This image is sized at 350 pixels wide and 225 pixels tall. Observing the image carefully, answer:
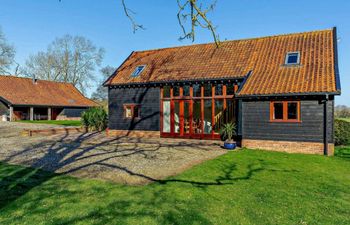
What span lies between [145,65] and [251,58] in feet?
25.2

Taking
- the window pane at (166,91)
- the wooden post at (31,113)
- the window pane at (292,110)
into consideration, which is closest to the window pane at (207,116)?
the window pane at (166,91)

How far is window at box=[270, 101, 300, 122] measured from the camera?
42.3 ft

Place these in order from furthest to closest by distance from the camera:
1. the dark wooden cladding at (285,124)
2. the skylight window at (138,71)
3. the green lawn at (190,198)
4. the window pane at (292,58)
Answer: the skylight window at (138,71) < the window pane at (292,58) < the dark wooden cladding at (285,124) < the green lawn at (190,198)

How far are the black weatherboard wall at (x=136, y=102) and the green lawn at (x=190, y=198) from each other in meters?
9.33

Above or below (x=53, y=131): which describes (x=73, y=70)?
above

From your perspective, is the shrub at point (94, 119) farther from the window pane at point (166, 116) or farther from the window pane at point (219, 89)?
the window pane at point (219, 89)

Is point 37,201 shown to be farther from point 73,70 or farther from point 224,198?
point 73,70

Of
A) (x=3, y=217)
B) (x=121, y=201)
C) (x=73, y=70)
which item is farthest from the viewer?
(x=73, y=70)

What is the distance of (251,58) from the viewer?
651 inches

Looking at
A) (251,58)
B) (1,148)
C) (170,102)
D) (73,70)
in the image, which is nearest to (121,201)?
(1,148)

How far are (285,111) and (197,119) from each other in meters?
5.51

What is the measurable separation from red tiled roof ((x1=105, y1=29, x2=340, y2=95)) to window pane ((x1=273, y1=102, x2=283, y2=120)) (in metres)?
0.77

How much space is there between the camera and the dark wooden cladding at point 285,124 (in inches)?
489

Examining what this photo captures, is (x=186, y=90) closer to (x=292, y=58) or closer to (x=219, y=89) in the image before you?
(x=219, y=89)
